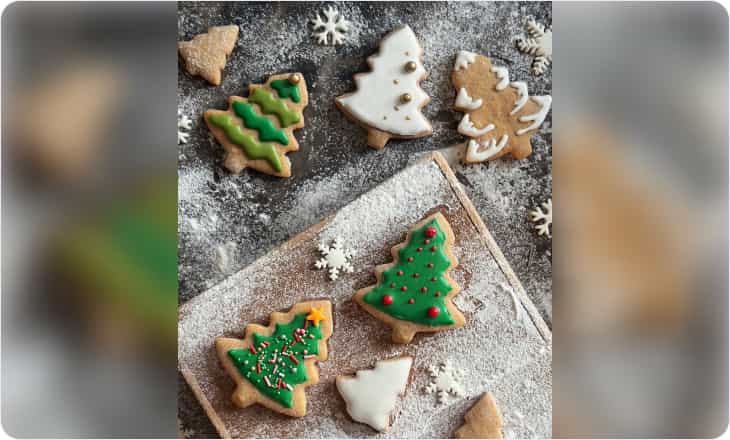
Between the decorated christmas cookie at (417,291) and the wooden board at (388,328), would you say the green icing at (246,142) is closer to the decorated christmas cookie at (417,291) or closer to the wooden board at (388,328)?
the wooden board at (388,328)

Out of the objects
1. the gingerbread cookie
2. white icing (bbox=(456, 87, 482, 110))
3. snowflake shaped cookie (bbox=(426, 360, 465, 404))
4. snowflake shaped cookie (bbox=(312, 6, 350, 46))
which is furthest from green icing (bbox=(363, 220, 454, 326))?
snowflake shaped cookie (bbox=(312, 6, 350, 46))

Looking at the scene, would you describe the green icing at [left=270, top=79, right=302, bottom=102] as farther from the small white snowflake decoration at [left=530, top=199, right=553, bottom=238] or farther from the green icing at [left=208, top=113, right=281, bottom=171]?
the small white snowflake decoration at [left=530, top=199, right=553, bottom=238]

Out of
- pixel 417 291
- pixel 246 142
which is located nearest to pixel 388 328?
pixel 417 291

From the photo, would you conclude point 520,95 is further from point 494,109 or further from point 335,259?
point 335,259
